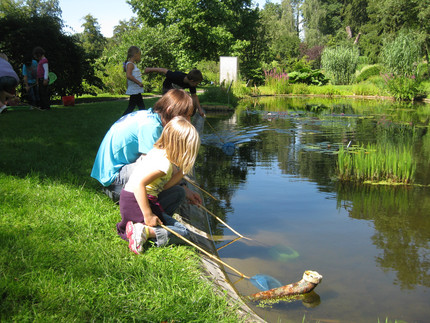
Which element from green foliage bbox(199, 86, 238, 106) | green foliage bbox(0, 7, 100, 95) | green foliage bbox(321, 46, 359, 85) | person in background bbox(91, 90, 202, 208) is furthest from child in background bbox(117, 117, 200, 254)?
green foliage bbox(321, 46, 359, 85)

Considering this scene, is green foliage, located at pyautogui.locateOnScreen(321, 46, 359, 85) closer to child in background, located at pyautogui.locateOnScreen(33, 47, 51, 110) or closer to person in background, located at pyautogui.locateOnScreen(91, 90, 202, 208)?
child in background, located at pyautogui.locateOnScreen(33, 47, 51, 110)

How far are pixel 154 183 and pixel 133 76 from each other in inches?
184

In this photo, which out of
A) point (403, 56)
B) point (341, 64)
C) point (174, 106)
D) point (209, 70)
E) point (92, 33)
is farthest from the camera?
point (92, 33)

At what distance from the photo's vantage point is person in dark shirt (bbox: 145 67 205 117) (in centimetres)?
698

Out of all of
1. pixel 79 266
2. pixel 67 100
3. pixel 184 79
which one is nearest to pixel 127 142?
pixel 79 266

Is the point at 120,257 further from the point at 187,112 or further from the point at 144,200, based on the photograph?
the point at 187,112

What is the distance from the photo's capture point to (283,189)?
21.0 ft

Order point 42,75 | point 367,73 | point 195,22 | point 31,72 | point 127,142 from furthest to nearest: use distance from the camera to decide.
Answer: point 367,73
point 195,22
point 31,72
point 42,75
point 127,142

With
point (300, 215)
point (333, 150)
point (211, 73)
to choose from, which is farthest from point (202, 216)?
point (211, 73)

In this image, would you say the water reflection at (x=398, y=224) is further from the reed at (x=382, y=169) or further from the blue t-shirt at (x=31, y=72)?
the blue t-shirt at (x=31, y=72)

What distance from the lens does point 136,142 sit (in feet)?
12.1

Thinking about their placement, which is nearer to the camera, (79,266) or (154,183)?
(79,266)

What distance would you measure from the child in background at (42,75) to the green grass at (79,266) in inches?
242

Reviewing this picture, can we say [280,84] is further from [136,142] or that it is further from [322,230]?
[136,142]
